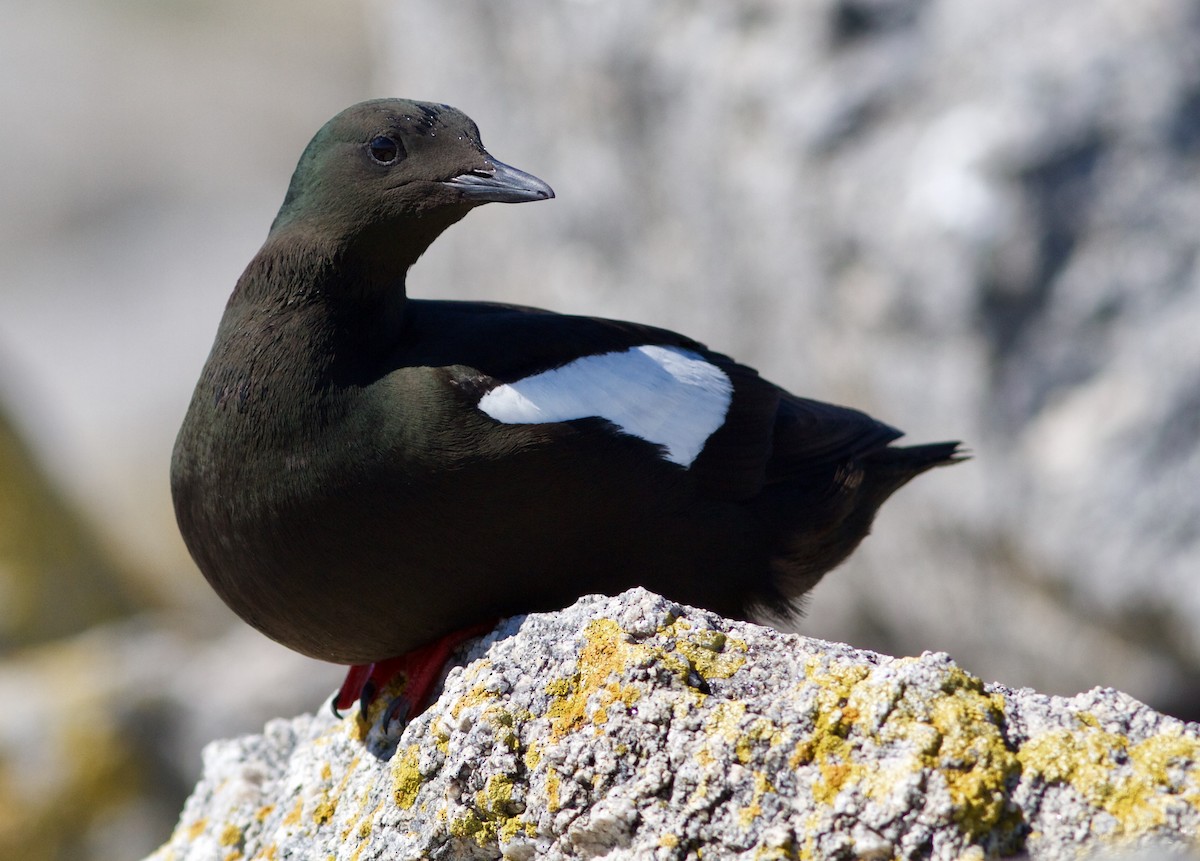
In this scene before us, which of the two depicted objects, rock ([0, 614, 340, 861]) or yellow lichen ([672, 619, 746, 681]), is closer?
yellow lichen ([672, 619, 746, 681])

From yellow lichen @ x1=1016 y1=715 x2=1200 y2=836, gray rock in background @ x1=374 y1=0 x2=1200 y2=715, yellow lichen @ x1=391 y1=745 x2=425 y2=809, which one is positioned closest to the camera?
yellow lichen @ x1=1016 y1=715 x2=1200 y2=836

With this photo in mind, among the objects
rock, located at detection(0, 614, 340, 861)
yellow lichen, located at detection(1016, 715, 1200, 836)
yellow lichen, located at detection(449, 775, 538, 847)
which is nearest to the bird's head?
yellow lichen, located at detection(449, 775, 538, 847)

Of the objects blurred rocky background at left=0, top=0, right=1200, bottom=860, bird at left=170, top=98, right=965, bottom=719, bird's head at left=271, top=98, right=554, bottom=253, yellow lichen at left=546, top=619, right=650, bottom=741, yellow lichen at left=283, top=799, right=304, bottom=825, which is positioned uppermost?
blurred rocky background at left=0, top=0, right=1200, bottom=860

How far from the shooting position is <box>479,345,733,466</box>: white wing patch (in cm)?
423

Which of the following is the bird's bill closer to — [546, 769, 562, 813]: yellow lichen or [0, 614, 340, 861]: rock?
[546, 769, 562, 813]: yellow lichen

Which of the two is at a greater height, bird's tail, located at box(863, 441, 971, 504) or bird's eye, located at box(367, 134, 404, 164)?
bird's tail, located at box(863, 441, 971, 504)

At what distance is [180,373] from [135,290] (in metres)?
3.41

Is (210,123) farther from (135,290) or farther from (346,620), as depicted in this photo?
(346,620)

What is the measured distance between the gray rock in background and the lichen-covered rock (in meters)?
4.62

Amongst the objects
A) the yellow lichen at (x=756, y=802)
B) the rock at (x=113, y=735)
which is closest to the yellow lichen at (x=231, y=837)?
the yellow lichen at (x=756, y=802)

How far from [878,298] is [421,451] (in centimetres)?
508

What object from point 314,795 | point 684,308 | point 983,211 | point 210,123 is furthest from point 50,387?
point 314,795

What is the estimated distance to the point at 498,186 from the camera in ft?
14.6

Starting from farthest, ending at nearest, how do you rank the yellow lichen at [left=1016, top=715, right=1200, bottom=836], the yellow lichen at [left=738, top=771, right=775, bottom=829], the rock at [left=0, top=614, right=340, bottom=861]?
the rock at [left=0, top=614, right=340, bottom=861] < the yellow lichen at [left=738, top=771, right=775, bottom=829] < the yellow lichen at [left=1016, top=715, right=1200, bottom=836]
